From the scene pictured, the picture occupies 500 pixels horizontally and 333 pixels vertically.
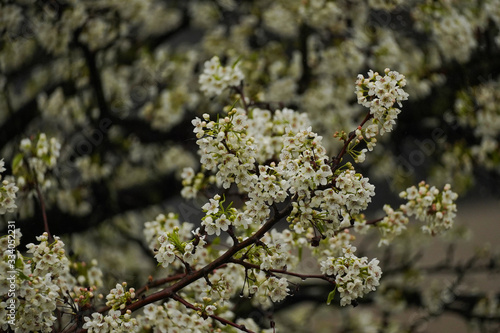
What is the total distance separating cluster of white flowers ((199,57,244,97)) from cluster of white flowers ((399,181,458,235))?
1.19m

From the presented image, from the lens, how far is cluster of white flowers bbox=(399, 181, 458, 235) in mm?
2635

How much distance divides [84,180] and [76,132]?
483 millimetres

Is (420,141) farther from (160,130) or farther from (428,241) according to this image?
(160,130)

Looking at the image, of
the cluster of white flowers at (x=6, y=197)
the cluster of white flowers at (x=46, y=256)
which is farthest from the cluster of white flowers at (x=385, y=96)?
the cluster of white flowers at (x=6, y=197)

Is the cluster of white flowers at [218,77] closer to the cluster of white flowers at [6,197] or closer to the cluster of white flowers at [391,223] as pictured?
the cluster of white flowers at [391,223]

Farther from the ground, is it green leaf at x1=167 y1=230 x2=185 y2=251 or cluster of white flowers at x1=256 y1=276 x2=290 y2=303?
green leaf at x1=167 y1=230 x2=185 y2=251

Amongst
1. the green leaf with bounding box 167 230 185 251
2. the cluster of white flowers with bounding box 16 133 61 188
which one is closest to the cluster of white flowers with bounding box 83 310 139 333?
the green leaf with bounding box 167 230 185 251

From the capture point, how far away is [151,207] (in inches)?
218

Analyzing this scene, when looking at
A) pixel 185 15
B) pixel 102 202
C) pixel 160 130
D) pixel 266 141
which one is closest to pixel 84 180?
pixel 102 202

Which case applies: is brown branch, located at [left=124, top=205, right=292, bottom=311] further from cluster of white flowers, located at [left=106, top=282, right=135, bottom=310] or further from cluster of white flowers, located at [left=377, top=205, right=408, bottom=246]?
cluster of white flowers, located at [left=377, top=205, right=408, bottom=246]

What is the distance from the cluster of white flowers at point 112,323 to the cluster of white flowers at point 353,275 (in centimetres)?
84

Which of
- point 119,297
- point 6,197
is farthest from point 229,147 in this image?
point 6,197

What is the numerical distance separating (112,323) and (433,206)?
158 centimetres

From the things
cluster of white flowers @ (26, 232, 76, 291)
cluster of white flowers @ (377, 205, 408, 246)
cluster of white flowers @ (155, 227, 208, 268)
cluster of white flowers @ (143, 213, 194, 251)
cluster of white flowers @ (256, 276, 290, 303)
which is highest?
cluster of white flowers @ (155, 227, 208, 268)
